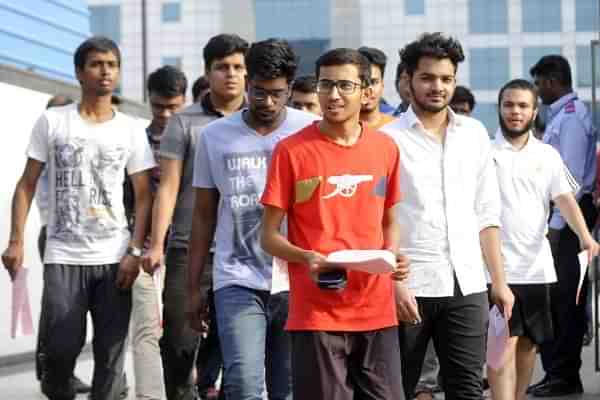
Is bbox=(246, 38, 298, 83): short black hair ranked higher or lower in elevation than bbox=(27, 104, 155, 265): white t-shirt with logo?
higher

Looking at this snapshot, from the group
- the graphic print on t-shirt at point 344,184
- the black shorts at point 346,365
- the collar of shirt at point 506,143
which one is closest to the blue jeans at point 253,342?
the black shorts at point 346,365

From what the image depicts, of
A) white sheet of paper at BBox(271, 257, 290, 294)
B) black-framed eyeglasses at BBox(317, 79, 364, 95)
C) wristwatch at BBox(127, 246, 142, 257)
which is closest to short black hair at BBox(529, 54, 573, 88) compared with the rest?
wristwatch at BBox(127, 246, 142, 257)

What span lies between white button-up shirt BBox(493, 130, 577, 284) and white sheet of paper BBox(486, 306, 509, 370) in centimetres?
98

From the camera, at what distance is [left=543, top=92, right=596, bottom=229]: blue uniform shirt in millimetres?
10977

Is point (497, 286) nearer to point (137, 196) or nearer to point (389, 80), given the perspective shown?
point (137, 196)

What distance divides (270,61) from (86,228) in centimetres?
163

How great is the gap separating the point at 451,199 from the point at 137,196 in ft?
6.32

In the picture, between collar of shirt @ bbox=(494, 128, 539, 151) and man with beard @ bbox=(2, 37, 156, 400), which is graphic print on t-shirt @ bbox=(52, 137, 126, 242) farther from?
collar of shirt @ bbox=(494, 128, 539, 151)

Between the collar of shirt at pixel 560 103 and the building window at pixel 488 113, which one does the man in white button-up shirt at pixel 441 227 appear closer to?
the collar of shirt at pixel 560 103

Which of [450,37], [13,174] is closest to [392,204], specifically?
[450,37]

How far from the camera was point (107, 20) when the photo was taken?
266 feet

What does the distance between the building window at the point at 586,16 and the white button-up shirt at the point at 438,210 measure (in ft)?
240

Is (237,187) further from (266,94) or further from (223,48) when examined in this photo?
(223,48)

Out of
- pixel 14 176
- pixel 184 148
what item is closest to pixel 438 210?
pixel 184 148
